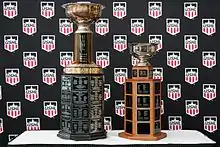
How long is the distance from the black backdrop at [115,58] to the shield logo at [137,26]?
0.9 inches

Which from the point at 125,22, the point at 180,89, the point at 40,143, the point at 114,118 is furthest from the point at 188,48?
the point at 40,143

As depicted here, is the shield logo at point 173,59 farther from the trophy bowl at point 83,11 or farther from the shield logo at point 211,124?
the trophy bowl at point 83,11

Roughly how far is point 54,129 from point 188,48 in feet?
3.61

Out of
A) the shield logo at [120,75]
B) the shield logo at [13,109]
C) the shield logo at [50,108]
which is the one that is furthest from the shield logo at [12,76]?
the shield logo at [120,75]

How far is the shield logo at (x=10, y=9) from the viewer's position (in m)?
2.34

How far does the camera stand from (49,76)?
7.74 feet

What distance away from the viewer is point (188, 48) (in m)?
2.38

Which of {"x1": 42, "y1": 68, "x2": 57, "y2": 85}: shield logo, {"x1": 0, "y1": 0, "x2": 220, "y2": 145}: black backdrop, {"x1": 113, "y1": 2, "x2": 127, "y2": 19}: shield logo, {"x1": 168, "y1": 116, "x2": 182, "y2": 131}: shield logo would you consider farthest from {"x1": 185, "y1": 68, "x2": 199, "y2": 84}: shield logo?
{"x1": 42, "y1": 68, "x2": 57, "y2": 85}: shield logo

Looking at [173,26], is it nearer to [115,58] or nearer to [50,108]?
[115,58]

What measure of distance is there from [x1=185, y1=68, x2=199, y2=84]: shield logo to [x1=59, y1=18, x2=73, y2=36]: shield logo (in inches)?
34.1

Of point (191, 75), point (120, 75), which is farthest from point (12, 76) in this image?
point (191, 75)

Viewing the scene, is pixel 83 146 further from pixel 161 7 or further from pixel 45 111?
pixel 161 7

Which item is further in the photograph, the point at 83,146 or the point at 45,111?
the point at 45,111

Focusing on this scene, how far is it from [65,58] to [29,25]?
13.3 inches
